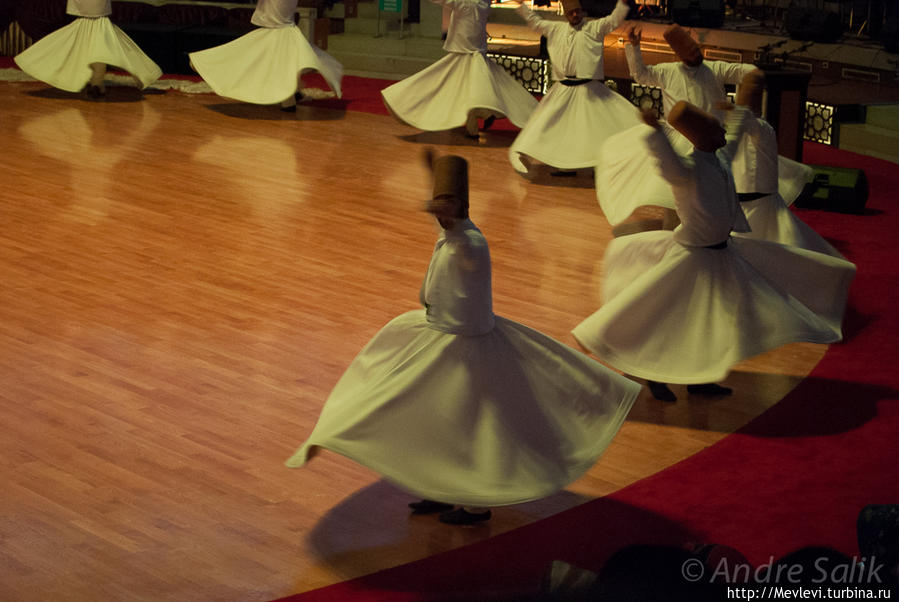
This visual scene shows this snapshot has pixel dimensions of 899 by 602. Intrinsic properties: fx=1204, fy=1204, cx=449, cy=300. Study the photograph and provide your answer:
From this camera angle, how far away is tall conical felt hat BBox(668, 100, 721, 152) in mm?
4875

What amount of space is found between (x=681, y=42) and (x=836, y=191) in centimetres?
251

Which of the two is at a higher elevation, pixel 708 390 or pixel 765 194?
pixel 765 194

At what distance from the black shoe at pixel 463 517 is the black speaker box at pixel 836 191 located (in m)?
5.48

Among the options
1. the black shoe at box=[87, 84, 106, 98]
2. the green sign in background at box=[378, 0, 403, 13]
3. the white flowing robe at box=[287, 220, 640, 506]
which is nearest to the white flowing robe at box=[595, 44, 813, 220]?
the white flowing robe at box=[287, 220, 640, 506]

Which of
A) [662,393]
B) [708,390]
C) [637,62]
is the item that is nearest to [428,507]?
[662,393]

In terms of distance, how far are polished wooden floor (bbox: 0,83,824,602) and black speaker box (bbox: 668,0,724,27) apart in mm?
6133

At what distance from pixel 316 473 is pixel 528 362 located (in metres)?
1.01

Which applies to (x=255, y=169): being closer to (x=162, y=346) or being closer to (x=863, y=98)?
(x=162, y=346)

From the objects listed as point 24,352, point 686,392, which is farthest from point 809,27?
point 24,352

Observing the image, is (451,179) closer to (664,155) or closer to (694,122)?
(664,155)

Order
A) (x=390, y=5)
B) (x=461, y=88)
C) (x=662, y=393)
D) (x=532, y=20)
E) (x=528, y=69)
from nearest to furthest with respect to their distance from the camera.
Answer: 1. (x=662, y=393)
2. (x=532, y=20)
3. (x=461, y=88)
4. (x=528, y=69)
5. (x=390, y=5)

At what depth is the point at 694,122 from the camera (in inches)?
193

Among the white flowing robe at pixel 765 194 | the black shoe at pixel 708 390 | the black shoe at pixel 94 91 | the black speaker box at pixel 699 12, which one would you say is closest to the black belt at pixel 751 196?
the white flowing robe at pixel 765 194

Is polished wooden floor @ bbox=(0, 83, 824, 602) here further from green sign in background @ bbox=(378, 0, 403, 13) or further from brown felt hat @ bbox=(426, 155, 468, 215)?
green sign in background @ bbox=(378, 0, 403, 13)
